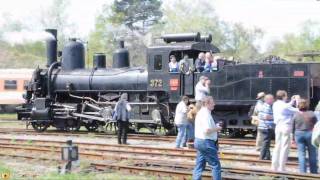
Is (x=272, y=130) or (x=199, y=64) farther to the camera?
(x=199, y=64)

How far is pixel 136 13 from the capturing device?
230ft

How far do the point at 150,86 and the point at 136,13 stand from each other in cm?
5168

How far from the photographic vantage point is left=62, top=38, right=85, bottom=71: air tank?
2312cm

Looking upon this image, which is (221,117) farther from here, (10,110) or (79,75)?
(10,110)

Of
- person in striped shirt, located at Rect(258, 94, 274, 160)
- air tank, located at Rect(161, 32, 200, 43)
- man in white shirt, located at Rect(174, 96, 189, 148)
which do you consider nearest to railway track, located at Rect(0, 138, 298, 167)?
person in striped shirt, located at Rect(258, 94, 274, 160)

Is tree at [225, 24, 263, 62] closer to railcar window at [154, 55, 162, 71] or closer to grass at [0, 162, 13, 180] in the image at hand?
railcar window at [154, 55, 162, 71]

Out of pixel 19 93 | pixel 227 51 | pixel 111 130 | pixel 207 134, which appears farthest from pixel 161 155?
pixel 227 51

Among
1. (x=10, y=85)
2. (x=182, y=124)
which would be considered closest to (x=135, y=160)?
(x=182, y=124)

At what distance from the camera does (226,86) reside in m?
17.8

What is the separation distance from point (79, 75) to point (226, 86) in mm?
7027

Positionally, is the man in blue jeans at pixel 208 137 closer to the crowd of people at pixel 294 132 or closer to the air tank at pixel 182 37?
the crowd of people at pixel 294 132

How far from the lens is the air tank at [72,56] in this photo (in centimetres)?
2312

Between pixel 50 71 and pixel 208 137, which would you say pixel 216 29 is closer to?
pixel 50 71

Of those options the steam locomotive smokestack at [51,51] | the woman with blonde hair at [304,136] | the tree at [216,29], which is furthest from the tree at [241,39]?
the woman with blonde hair at [304,136]
